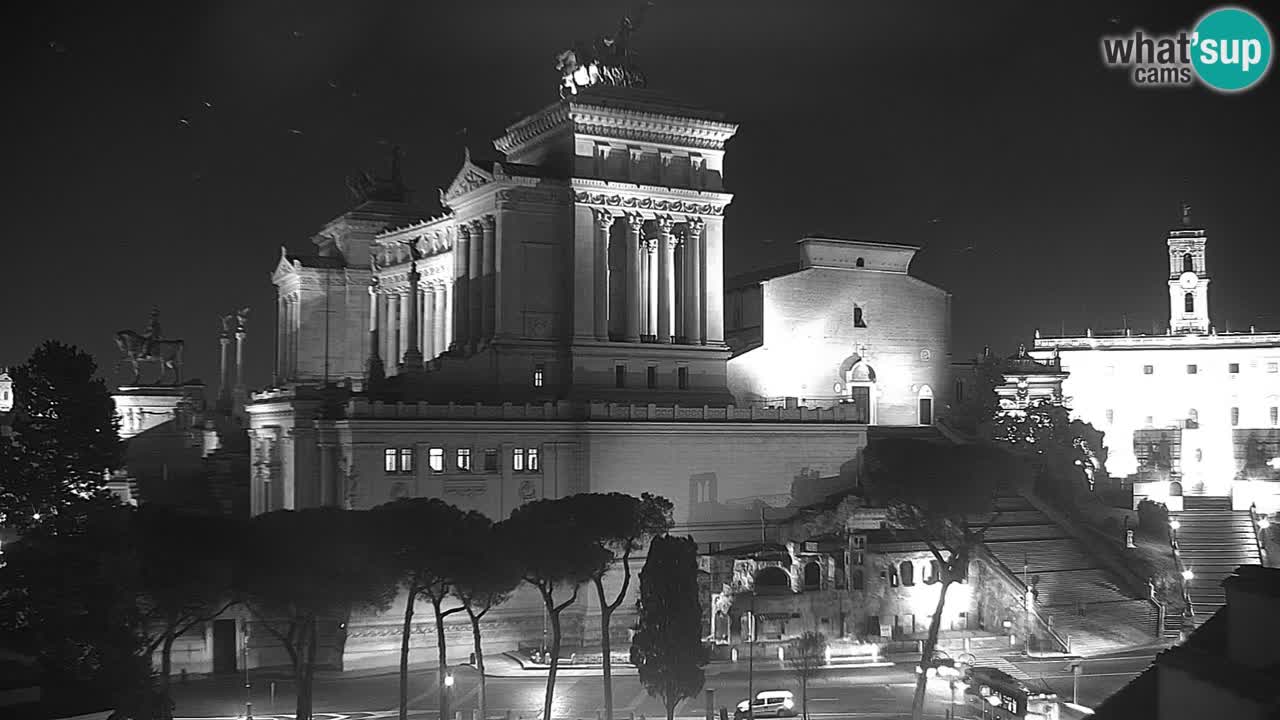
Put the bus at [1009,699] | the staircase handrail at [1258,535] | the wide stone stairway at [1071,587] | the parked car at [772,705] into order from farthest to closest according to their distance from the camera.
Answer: the staircase handrail at [1258,535]
the wide stone stairway at [1071,587]
the parked car at [772,705]
the bus at [1009,699]

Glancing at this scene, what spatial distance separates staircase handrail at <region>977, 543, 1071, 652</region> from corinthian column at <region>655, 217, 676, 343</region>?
23.9 metres

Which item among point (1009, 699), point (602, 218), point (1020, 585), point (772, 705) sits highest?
point (602, 218)

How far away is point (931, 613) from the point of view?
70250 mm

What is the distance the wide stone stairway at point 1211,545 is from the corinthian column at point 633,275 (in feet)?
119

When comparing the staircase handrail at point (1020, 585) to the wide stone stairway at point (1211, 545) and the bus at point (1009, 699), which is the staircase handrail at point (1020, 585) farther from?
the bus at point (1009, 699)

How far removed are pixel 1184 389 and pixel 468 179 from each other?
74.4 metres

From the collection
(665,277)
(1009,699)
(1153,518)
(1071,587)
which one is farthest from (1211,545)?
(665,277)

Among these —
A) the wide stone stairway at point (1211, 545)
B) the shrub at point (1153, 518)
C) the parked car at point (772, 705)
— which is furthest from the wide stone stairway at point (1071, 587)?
the parked car at point (772, 705)

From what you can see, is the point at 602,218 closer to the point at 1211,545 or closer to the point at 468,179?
the point at 468,179

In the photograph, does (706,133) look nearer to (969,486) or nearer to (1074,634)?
(969,486)

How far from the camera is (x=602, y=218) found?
8044 centimetres

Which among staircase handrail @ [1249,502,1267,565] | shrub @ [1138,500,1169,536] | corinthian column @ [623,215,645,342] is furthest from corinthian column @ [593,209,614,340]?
staircase handrail @ [1249,502,1267,565]

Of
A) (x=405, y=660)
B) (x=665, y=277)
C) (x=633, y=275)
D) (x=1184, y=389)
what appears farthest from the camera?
(x=1184, y=389)

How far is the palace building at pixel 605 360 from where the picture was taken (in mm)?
69812
